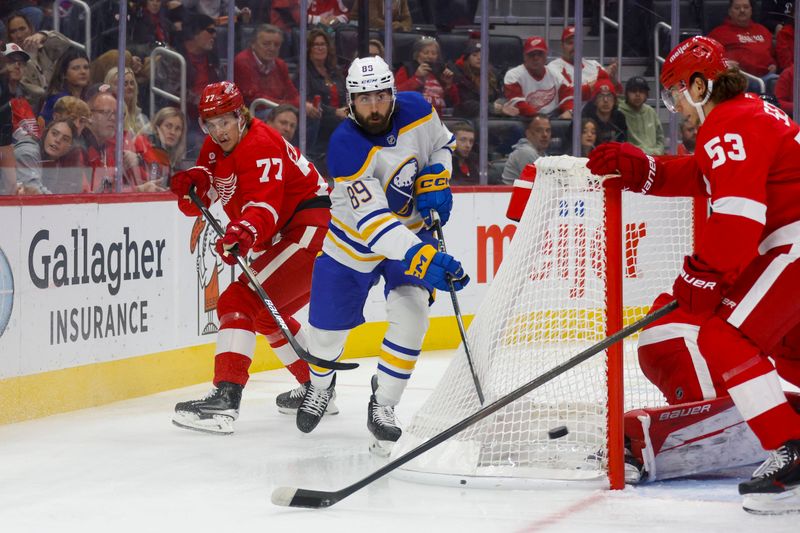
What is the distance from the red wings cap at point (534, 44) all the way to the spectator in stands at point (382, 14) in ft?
2.57

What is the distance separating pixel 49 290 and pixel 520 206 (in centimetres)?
175

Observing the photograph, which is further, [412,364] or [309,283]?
[309,283]

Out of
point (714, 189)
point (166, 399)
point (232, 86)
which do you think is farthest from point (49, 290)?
point (714, 189)

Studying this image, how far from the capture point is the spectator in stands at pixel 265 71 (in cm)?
573

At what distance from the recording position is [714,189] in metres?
2.78

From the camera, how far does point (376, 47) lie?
6309mm

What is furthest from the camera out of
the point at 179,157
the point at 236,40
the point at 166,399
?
the point at 236,40

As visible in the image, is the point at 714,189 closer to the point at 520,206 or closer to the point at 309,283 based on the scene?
the point at 520,206

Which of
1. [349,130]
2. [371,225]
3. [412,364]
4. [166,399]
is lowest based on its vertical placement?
[166,399]

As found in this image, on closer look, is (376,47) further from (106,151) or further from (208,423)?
(208,423)

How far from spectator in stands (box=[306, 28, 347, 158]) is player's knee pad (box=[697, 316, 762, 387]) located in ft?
11.4

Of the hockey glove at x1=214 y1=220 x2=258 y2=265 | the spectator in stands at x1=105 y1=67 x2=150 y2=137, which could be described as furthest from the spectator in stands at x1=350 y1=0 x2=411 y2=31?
the hockey glove at x1=214 y1=220 x2=258 y2=265

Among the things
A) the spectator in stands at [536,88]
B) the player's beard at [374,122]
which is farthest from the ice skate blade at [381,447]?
the spectator in stands at [536,88]

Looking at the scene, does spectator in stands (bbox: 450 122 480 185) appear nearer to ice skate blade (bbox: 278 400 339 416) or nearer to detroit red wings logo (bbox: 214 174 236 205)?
ice skate blade (bbox: 278 400 339 416)
